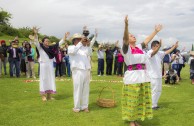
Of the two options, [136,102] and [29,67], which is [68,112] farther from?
[29,67]

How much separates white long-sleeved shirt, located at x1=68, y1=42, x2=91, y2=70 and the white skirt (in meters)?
2.08

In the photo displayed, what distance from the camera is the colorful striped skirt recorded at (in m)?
7.11

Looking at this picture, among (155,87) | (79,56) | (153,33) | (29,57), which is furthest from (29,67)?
(153,33)

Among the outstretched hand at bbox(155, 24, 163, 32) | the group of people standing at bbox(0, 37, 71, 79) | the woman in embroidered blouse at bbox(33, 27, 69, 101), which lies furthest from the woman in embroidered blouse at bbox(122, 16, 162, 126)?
the group of people standing at bbox(0, 37, 71, 79)

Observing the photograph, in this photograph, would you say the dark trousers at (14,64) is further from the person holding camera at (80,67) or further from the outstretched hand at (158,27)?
the outstretched hand at (158,27)

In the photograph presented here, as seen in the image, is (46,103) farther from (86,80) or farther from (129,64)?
(129,64)

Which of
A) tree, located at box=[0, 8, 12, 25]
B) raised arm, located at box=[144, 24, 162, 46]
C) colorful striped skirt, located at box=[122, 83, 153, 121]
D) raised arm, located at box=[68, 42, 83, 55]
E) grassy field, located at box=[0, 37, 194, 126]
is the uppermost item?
tree, located at box=[0, 8, 12, 25]

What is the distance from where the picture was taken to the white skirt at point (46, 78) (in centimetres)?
1070

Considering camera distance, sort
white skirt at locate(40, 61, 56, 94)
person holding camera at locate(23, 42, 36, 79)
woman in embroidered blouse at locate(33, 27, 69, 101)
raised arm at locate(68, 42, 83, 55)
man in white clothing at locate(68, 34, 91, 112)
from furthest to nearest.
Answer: person holding camera at locate(23, 42, 36, 79), white skirt at locate(40, 61, 56, 94), woman in embroidered blouse at locate(33, 27, 69, 101), man in white clothing at locate(68, 34, 91, 112), raised arm at locate(68, 42, 83, 55)

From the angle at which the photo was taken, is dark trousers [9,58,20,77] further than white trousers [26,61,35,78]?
No

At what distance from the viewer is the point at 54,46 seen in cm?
1074

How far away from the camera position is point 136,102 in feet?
23.4

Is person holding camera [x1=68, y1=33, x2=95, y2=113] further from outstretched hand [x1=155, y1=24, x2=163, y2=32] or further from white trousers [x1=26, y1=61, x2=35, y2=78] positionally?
white trousers [x1=26, y1=61, x2=35, y2=78]

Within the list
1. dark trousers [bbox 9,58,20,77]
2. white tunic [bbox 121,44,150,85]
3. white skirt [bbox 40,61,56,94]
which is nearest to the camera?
white tunic [bbox 121,44,150,85]
